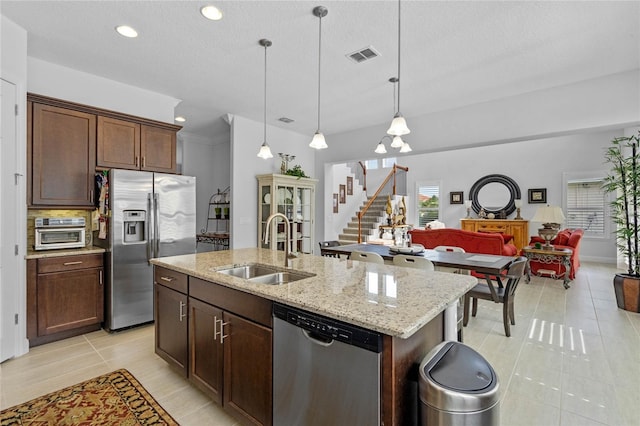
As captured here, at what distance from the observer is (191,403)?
209cm

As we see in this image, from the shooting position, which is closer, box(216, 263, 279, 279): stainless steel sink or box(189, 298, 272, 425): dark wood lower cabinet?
box(189, 298, 272, 425): dark wood lower cabinet

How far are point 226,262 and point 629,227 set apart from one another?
16.0 feet

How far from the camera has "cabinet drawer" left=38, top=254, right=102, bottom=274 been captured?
2942mm

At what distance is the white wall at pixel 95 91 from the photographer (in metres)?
3.27

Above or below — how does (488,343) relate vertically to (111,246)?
below

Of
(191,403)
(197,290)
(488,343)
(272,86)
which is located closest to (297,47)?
(272,86)

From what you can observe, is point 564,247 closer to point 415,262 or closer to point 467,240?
point 467,240

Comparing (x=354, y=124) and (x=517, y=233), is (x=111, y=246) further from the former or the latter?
(x=517, y=233)

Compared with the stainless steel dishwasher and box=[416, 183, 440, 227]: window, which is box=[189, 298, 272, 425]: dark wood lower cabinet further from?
box=[416, 183, 440, 227]: window

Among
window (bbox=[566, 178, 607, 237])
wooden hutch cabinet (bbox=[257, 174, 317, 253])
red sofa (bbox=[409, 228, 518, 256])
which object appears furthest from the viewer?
window (bbox=[566, 178, 607, 237])

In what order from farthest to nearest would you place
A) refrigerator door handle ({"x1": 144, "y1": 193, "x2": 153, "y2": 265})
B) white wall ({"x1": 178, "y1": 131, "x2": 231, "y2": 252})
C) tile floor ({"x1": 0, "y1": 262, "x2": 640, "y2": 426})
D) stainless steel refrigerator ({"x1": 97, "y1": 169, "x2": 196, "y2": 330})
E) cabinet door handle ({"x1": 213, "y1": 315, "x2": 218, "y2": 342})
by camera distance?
white wall ({"x1": 178, "y1": 131, "x2": 231, "y2": 252}) < refrigerator door handle ({"x1": 144, "y1": 193, "x2": 153, "y2": 265}) < stainless steel refrigerator ({"x1": 97, "y1": 169, "x2": 196, "y2": 330}) < tile floor ({"x1": 0, "y1": 262, "x2": 640, "y2": 426}) < cabinet door handle ({"x1": 213, "y1": 315, "x2": 218, "y2": 342})

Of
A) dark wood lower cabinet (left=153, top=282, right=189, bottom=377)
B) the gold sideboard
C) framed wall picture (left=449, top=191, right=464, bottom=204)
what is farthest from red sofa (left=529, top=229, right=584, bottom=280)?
dark wood lower cabinet (left=153, top=282, right=189, bottom=377)

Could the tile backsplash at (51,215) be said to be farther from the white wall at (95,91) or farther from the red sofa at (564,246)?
the red sofa at (564,246)

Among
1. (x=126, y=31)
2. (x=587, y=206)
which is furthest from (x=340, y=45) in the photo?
(x=587, y=206)
